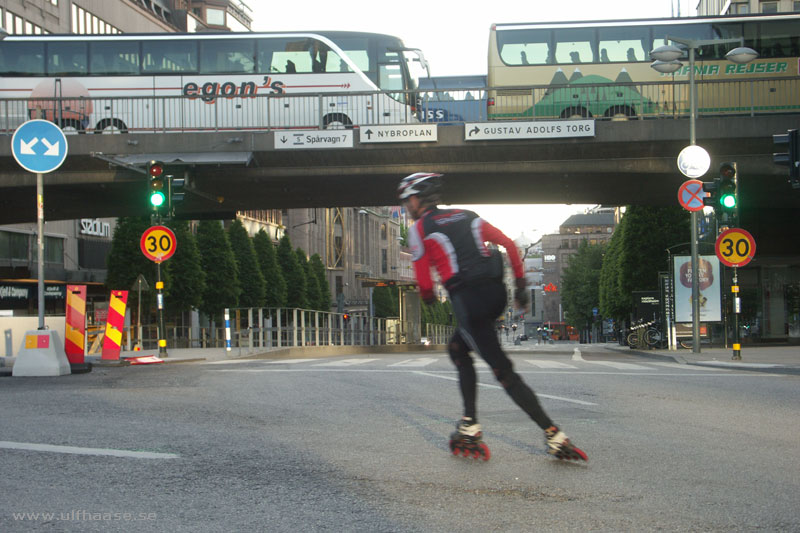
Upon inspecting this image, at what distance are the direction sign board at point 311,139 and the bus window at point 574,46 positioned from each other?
10048 mm

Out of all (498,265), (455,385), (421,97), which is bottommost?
(455,385)

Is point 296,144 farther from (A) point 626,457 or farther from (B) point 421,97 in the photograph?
(A) point 626,457

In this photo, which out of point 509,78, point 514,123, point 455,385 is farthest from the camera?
point 509,78

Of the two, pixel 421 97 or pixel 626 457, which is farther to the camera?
pixel 421 97

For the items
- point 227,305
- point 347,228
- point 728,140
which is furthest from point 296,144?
point 347,228

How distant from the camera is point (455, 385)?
31.9 feet

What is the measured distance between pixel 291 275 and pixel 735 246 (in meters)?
48.4

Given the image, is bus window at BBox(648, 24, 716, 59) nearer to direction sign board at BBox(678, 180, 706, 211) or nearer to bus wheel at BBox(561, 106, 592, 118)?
bus wheel at BBox(561, 106, 592, 118)

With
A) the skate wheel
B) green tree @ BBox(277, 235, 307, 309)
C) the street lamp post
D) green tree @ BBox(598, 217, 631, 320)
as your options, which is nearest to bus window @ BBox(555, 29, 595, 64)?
the street lamp post

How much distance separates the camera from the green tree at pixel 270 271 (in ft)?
186

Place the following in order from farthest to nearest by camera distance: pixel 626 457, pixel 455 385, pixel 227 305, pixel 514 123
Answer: pixel 227 305 → pixel 514 123 → pixel 455 385 → pixel 626 457

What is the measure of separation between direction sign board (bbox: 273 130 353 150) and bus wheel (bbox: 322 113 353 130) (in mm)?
548

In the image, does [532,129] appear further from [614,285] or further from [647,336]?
[614,285]

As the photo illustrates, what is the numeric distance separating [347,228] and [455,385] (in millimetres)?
96344
